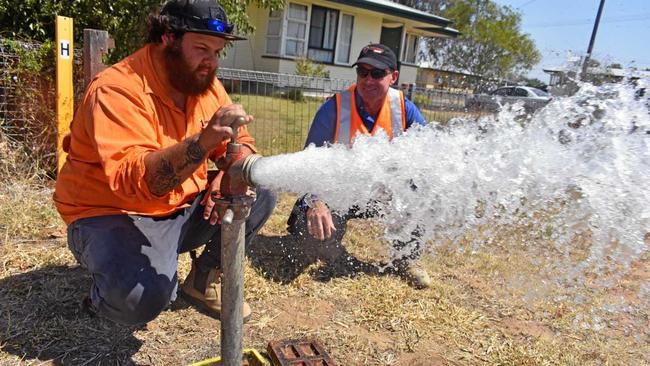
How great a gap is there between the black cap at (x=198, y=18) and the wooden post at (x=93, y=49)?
2145mm

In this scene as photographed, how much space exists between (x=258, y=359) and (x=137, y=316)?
577 millimetres

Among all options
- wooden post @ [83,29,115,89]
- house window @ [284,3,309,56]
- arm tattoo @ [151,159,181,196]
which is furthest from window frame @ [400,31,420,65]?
arm tattoo @ [151,159,181,196]

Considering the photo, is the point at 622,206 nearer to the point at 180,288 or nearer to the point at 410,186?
the point at 410,186

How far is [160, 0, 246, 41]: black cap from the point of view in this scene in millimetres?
2314

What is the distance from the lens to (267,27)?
17.4 metres

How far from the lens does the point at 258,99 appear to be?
7707 mm

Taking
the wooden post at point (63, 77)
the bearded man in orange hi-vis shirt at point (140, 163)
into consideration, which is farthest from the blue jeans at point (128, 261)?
the wooden post at point (63, 77)

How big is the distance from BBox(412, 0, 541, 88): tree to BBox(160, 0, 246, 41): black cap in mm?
29797

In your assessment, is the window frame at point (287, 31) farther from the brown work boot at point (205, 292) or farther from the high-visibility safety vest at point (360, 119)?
the brown work boot at point (205, 292)

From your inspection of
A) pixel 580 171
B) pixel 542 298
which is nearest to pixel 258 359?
pixel 580 171

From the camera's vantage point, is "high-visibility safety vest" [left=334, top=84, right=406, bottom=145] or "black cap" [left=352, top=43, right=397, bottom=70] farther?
"high-visibility safety vest" [left=334, top=84, right=406, bottom=145]

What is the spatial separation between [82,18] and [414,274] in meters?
3.89

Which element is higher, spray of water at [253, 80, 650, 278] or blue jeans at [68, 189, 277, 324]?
spray of water at [253, 80, 650, 278]

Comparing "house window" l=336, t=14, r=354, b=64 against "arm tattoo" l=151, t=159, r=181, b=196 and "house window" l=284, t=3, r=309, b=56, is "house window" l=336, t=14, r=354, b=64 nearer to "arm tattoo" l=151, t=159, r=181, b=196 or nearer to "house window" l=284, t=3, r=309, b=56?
"house window" l=284, t=3, r=309, b=56
